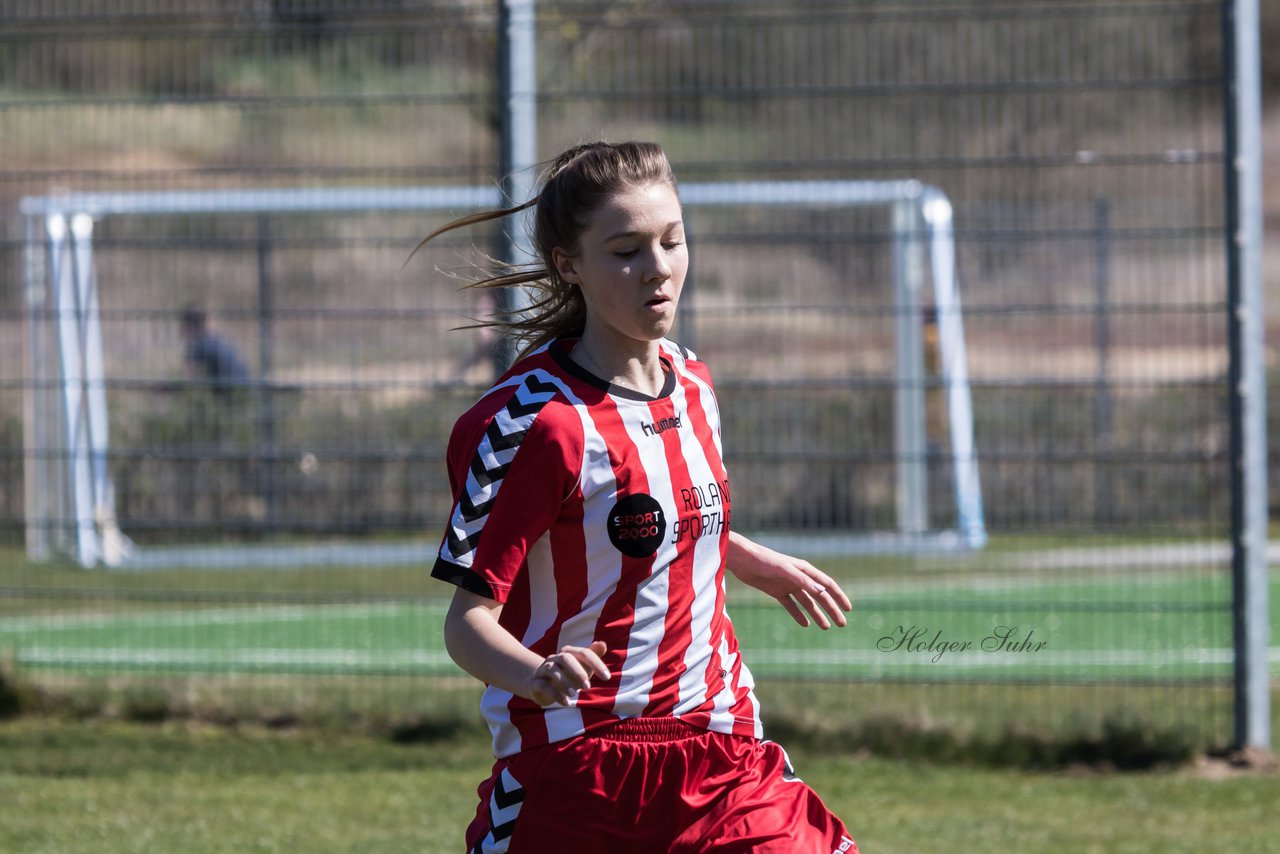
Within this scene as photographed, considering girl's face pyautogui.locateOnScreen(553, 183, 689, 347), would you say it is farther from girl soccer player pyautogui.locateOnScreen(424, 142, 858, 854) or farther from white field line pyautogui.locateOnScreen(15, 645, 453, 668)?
white field line pyautogui.locateOnScreen(15, 645, 453, 668)

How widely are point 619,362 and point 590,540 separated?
37 centimetres

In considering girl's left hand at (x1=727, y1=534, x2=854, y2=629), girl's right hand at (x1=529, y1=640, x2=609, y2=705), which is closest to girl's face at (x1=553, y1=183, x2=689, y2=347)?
girl's left hand at (x1=727, y1=534, x2=854, y2=629)

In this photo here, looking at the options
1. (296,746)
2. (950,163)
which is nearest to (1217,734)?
(950,163)

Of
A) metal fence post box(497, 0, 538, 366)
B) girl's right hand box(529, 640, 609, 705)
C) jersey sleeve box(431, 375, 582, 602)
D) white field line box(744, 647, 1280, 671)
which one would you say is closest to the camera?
girl's right hand box(529, 640, 609, 705)

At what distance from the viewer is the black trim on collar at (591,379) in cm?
325

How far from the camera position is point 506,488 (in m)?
3.07

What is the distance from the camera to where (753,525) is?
24.5 ft

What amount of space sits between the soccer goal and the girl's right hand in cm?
453

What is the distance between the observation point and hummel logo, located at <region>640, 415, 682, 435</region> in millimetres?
3254

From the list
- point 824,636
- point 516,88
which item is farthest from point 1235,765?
point 516,88

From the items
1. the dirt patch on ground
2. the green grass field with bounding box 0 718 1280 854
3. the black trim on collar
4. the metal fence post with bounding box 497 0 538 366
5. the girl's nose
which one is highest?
the metal fence post with bounding box 497 0 538 366

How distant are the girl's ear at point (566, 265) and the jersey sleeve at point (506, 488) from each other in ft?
1.10

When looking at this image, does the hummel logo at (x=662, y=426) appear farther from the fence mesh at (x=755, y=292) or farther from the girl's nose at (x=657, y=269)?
the fence mesh at (x=755, y=292)

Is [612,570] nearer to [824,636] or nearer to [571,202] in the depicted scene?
[571,202]
